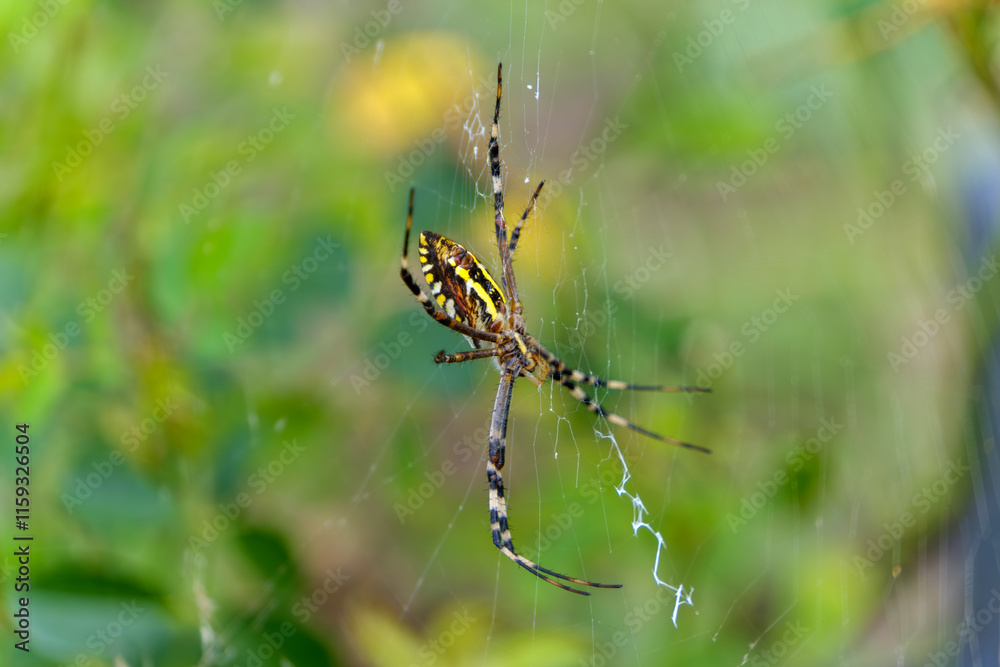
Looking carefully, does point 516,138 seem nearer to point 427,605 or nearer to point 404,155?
point 404,155

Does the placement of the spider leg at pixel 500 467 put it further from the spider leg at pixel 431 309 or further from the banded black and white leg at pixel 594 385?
the spider leg at pixel 431 309

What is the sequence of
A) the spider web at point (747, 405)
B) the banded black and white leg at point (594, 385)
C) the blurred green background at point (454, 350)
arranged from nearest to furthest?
the blurred green background at point (454, 350), the spider web at point (747, 405), the banded black and white leg at point (594, 385)

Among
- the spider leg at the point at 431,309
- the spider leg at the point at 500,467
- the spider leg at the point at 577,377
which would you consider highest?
the spider leg at the point at 431,309

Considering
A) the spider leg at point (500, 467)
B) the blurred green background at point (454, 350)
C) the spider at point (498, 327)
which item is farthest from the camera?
the spider leg at point (500, 467)

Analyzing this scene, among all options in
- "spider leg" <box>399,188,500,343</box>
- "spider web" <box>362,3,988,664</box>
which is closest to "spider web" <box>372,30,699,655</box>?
"spider web" <box>362,3,988,664</box>

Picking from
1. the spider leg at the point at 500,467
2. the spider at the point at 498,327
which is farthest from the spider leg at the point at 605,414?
the spider leg at the point at 500,467

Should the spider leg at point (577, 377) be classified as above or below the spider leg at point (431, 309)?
below

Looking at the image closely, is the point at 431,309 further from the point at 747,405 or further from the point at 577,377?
the point at 747,405

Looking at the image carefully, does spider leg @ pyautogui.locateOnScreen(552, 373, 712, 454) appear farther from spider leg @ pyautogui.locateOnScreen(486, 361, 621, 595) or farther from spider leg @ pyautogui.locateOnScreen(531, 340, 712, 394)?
spider leg @ pyautogui.locateOnScreen(486, 361, 621, 595)
